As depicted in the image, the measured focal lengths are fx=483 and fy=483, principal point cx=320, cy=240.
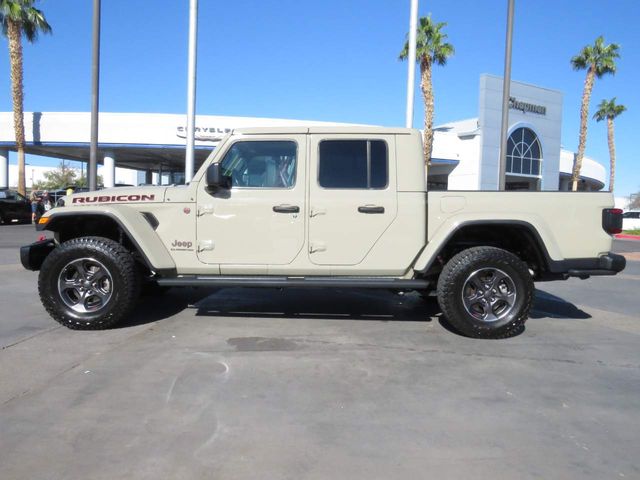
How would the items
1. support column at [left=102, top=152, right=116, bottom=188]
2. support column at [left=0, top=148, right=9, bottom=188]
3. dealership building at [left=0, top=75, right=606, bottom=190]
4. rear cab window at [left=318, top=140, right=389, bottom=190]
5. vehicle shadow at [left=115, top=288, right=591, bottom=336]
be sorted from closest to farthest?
rear cab window at [left=318, top=140, right=389, bottom=190], vehicle shadow at [left=115, top=288, right=591, bottom=336], dealership building at [left=0, top=75, right=606, bottom=190], support column at [left=102, top=152, right=116, bottom=188], support column at [left=0, top=148, right=9, bottom=188]

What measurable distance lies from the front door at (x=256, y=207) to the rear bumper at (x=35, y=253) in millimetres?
1740

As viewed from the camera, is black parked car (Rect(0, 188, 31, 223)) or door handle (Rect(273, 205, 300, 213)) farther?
black parked car (Rect(0, 188, 31, 223))

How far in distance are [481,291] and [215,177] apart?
287 centimetres

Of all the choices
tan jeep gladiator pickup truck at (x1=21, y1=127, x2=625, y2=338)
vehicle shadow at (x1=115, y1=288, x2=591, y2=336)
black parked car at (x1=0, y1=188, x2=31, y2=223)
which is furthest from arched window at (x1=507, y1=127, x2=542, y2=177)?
tan jeep gladiator pickup truck at (x1=21, y1=127, x2=625, y2=338)

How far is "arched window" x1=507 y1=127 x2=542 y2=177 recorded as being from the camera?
32.8 m

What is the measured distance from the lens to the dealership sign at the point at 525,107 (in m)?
32.7

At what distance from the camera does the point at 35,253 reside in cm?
512

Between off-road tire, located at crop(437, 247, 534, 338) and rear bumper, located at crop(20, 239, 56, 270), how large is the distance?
4.19 m

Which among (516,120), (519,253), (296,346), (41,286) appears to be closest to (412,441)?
(296,346)

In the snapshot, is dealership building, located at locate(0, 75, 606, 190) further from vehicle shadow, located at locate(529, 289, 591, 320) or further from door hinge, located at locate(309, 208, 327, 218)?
door hinge, located at locate(309, 208, 327, 218)

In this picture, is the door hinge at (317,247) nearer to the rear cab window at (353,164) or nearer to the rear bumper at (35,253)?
the rear cab window at (353,164)

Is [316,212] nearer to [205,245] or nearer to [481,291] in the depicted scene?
[205,245]

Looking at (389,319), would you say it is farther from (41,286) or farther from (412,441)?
(41,286)

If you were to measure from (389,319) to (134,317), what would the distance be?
9.64 ft
